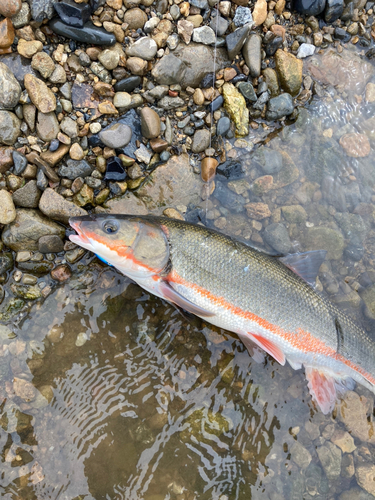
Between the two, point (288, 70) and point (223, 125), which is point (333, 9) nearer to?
point (288, 70)

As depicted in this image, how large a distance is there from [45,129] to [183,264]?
6.59ft

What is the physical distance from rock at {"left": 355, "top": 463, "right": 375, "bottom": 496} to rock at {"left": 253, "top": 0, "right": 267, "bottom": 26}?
209 inches

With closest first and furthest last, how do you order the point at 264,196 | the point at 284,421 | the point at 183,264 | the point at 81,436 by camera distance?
the point at 183,264 < the point at 81,436 < the point at 284,421 < the point at 264,196

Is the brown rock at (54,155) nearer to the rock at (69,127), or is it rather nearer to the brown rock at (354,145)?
the rock at (69,127)

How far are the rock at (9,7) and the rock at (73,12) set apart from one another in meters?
0.35

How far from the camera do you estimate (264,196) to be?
4.21 m

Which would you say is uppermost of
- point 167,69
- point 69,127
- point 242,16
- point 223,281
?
point 242,16

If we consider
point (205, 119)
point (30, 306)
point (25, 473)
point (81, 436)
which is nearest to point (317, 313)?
point (205, 119)

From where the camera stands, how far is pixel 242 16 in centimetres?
387

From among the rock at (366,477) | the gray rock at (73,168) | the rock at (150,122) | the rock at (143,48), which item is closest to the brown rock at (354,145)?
the rock at (150,122)

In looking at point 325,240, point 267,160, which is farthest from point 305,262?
point 267,160

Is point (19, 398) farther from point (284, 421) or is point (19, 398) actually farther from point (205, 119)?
point (205, 119)

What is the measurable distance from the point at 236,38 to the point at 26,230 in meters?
3.15

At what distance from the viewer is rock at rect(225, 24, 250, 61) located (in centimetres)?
383
